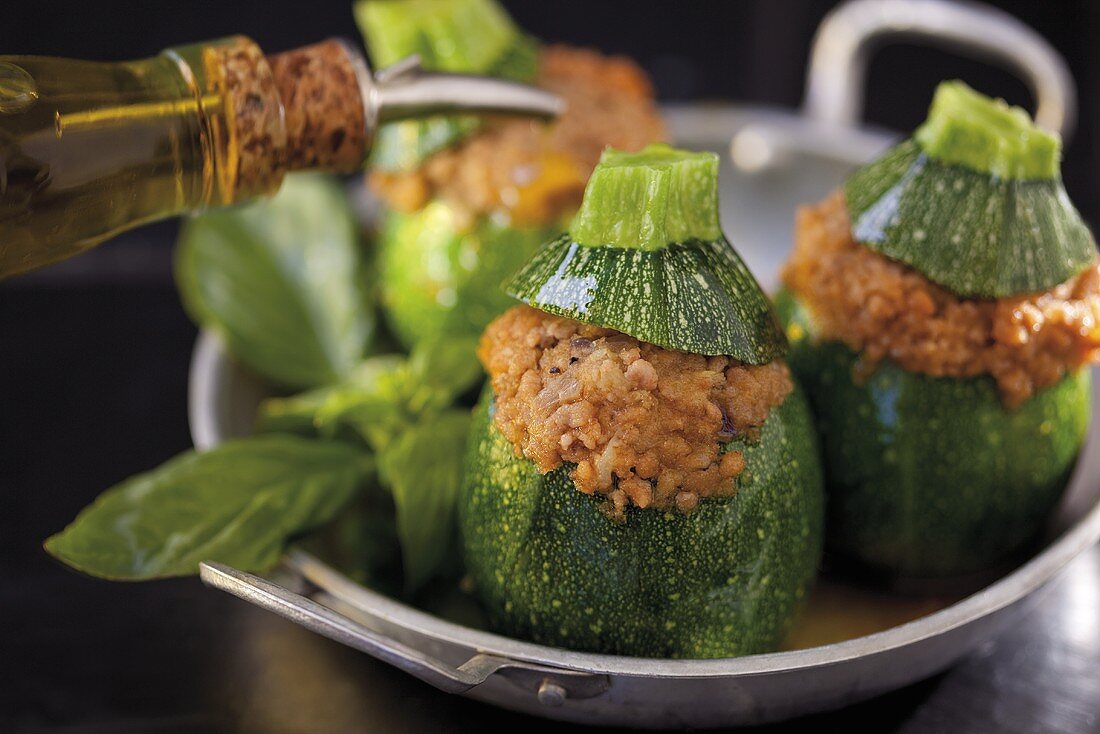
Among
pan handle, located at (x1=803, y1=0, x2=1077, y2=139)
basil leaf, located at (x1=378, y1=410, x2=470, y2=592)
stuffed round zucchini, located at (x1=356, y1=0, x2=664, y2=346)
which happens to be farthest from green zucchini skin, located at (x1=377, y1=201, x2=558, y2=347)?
pan handle, located at (x1=803, y1=0, x2=1077, y2=139)

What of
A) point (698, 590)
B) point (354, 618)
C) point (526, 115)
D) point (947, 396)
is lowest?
point (354, 618)

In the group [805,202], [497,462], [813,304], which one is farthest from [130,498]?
[805,202]

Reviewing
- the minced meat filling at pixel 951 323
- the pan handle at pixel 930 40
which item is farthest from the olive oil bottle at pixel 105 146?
the pan handle at pixel 930 40

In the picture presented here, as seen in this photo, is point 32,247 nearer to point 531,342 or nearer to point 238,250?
point 531,342

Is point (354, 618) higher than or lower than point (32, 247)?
lower

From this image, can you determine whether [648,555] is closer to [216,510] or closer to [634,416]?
[634,416]

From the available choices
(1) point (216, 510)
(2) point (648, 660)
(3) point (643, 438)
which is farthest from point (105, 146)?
(2) point (648, 660)
